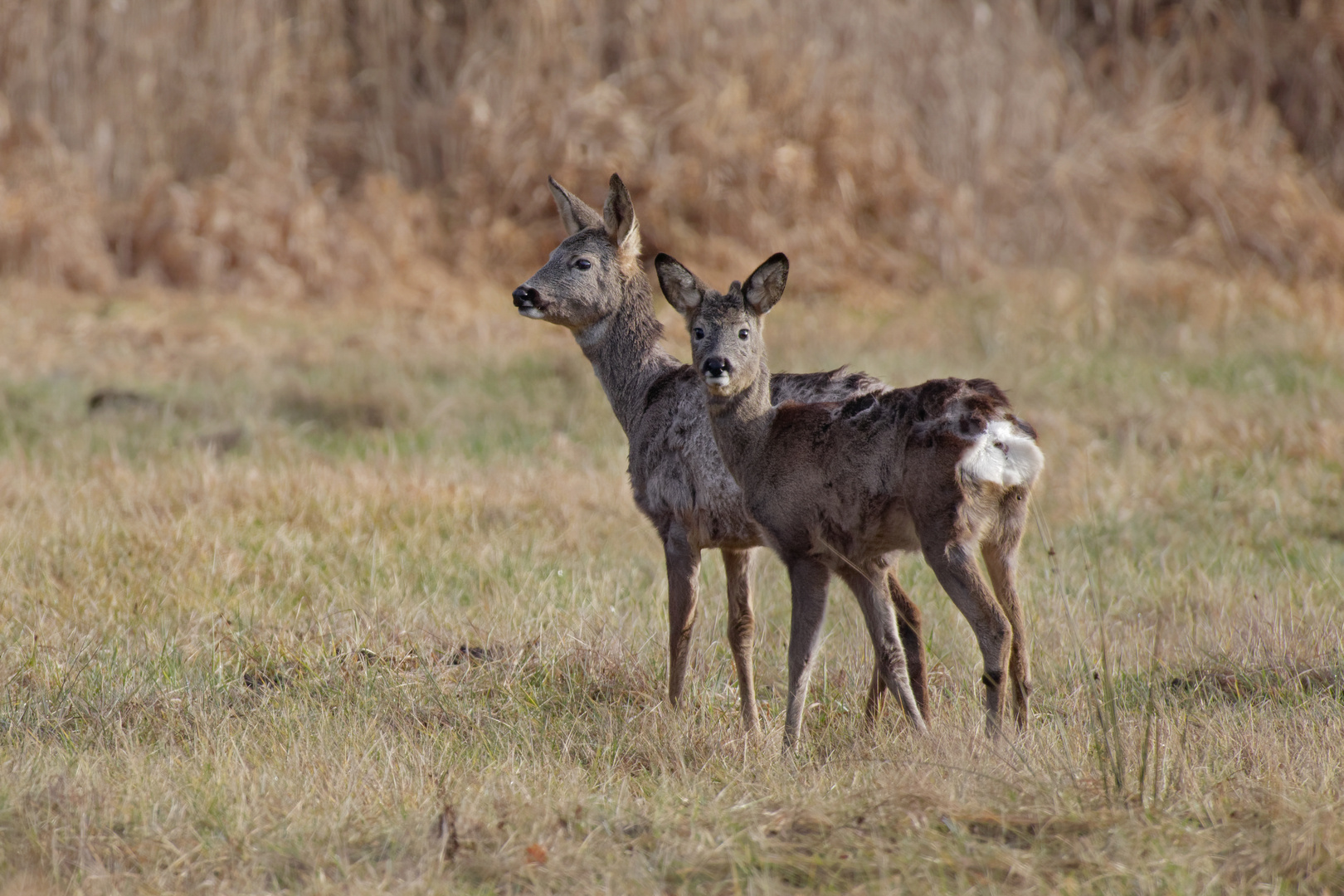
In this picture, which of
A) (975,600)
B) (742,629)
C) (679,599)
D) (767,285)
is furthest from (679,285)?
(975,600)

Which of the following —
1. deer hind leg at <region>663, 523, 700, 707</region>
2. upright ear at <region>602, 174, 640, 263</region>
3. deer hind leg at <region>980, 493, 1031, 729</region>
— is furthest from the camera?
upright ear at <region>602, 174, 640, 263</region>

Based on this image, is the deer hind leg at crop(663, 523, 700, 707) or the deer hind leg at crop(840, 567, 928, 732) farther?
the deer hind leg at crop(663, 523, 700, 707)

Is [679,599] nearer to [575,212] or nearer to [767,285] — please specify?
[767,285]

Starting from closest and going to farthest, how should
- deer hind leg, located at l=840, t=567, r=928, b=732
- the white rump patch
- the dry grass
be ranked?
1. the dry grass
2. the white rump patch
3. deer hind leg, located at l=840, t=567, r=928, b=732

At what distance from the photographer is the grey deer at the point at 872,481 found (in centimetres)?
443

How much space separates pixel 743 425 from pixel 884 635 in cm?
85

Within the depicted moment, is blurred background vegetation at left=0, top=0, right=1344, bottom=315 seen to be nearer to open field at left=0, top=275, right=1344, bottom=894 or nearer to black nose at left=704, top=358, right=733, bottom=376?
open field at left=0, top=275, right=1344, bottom=894

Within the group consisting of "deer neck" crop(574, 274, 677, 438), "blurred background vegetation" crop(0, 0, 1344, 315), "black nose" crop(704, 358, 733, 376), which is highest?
"blurred background vegetation" crop(0, 0, 1344, 315)

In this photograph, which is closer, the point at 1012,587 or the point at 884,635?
the point at 1012,587

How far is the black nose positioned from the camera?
186 inches

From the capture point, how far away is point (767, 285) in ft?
16.0

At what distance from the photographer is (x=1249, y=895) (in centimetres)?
352

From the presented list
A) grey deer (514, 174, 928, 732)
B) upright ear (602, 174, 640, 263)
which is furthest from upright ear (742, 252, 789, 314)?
upright ear (602, 174, 640, 263)

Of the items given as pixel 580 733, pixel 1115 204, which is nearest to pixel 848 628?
pixel 580 733
